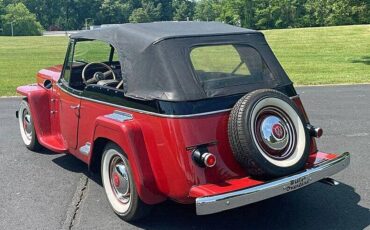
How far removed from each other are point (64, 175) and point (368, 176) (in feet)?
11.2

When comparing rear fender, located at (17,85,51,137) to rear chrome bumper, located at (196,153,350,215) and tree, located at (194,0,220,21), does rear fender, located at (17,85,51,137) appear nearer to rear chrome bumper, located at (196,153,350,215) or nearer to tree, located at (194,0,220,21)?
rear chrome bumper, located at (196,153,350,215)

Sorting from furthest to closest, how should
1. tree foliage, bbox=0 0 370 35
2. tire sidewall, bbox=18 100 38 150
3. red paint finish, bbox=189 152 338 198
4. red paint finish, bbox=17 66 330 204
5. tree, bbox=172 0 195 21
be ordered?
tree, bbox=172 0 195 21 → tree foliage, bbox=0 0 370 35 → tire sidewall, bbox=18 100 38 150 → red paint finish, bbox=17 66 330 204 → red paint finish, bbox=189 152 338 198

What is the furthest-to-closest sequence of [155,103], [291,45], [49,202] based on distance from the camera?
[291,45] < [49,202] < [155,103]

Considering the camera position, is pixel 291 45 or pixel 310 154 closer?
pixel 310 154

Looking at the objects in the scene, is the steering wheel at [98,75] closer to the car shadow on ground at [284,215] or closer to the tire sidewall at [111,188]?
the tire sidewall at [111,188]

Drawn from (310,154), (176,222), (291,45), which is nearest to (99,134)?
(176,222)

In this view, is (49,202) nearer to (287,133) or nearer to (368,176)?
(287,133)

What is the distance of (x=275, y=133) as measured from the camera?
384cm

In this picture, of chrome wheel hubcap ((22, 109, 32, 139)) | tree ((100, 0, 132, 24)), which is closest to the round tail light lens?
chrome wheel hubcap ((22, 109, 32, 139))

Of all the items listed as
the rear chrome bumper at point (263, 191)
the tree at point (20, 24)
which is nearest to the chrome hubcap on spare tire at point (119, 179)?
the rear chrome bumper at point (263, 191)

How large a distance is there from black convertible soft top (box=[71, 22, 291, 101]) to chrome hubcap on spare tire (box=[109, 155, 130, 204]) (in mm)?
642

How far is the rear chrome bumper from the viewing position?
3344 mm

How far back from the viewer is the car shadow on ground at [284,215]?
3980mm

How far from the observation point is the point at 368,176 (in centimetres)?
513
